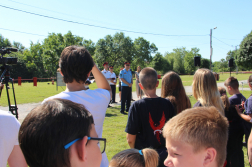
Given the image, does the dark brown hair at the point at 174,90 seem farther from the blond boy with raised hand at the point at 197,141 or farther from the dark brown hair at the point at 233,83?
the blond boy with raised hand at the point at 197,141

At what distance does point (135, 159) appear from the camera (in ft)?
6.14

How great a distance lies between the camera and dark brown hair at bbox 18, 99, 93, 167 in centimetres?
78

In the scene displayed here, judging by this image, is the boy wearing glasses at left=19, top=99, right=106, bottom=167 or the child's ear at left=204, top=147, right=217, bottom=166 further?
the child's ear at left=204, top=147, right=217, bottom=166

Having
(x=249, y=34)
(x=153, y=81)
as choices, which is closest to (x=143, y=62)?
(x=249, y=34)

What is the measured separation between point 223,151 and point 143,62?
69750 mm

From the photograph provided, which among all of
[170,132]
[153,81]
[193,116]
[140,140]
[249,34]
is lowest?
[140,140]

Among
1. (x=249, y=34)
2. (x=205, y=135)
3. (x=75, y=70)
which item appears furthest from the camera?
(x=249, y=34)

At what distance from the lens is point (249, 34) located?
19719 mm

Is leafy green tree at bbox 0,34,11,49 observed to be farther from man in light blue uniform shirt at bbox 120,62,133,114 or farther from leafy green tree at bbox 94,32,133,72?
man in light blue uniform shirt at bbox 120,62,133,114

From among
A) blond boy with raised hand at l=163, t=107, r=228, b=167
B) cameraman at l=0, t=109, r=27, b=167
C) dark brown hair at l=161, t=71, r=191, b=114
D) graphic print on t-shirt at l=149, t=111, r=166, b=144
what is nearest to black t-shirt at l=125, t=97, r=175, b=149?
graphic print on t-shirt at l=149, t=111, r=166, b=144

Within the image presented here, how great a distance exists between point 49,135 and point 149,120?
175cm

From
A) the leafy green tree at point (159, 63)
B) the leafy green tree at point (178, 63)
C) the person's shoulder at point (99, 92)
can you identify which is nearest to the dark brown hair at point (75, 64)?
the person's shoulder at point (99, 92)

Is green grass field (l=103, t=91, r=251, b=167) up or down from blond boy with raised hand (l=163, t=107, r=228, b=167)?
down

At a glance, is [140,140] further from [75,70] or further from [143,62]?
[143,62]
